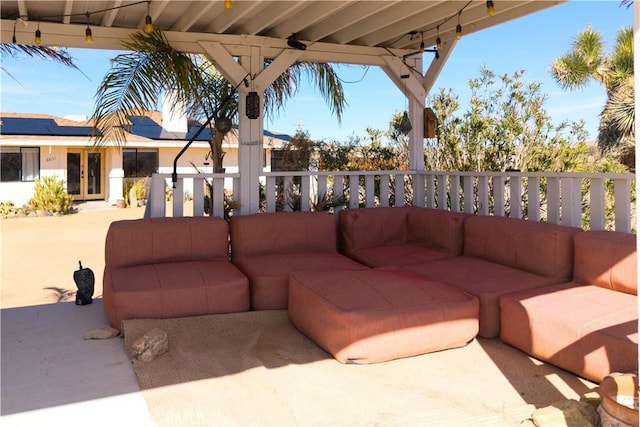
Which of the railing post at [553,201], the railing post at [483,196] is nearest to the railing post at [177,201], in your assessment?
the railing post at [483,196]

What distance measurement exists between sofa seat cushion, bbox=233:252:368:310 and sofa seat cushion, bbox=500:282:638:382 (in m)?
1.51

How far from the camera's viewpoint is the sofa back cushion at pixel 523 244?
12.6 ft

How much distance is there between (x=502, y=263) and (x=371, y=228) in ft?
4.80

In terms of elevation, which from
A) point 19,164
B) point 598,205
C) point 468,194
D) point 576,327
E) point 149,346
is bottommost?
point 149,346

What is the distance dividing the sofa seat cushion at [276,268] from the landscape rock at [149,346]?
93cm

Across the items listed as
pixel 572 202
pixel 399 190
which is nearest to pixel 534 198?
pixel 572 202

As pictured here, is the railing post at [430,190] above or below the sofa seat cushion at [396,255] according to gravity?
above

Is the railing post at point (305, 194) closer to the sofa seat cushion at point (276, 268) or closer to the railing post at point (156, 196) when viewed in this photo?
the sofa seat cushion at point (276, 268)

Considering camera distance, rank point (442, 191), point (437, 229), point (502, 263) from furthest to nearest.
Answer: point (442, 191)
point (437, 229)
point (502, 263)

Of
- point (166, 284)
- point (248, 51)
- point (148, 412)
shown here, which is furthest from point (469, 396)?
point (248, 51)

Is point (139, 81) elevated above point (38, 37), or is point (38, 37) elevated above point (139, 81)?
point (38, 37)

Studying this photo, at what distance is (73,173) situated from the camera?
17.5 meters

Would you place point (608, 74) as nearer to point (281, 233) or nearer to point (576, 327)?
point (281, 233)

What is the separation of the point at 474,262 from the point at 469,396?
177 cm
